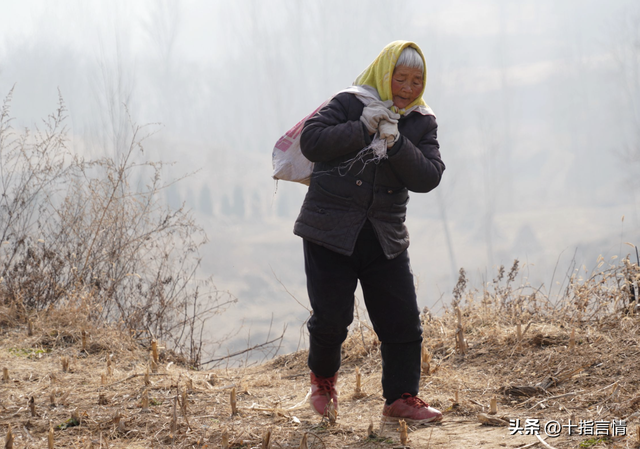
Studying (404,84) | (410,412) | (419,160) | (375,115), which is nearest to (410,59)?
(404,84)

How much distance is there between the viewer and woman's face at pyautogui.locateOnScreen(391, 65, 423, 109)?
92.4 inches

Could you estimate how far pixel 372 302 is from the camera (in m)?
2.45

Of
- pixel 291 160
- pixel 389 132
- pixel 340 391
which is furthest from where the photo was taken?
pixel 340 391

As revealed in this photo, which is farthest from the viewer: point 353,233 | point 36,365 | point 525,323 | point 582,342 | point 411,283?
point 525,323

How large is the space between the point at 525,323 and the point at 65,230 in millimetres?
→ 4297

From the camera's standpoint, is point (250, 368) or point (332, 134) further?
point (250, 368)

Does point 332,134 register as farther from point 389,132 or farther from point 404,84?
point 404,84

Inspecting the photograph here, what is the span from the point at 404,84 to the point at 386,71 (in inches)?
3.8

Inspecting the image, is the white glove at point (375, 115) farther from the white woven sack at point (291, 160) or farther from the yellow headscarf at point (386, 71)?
the white woven sack at point (291, 160)

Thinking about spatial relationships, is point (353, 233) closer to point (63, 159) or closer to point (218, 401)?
point (218, 401)

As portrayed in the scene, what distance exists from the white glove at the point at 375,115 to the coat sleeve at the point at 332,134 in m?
0.03

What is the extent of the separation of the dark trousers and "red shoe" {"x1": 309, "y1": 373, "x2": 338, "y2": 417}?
0.13 metres

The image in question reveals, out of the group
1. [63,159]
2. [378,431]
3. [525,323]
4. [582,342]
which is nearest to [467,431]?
[378,431]

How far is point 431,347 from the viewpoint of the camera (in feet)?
13.2
